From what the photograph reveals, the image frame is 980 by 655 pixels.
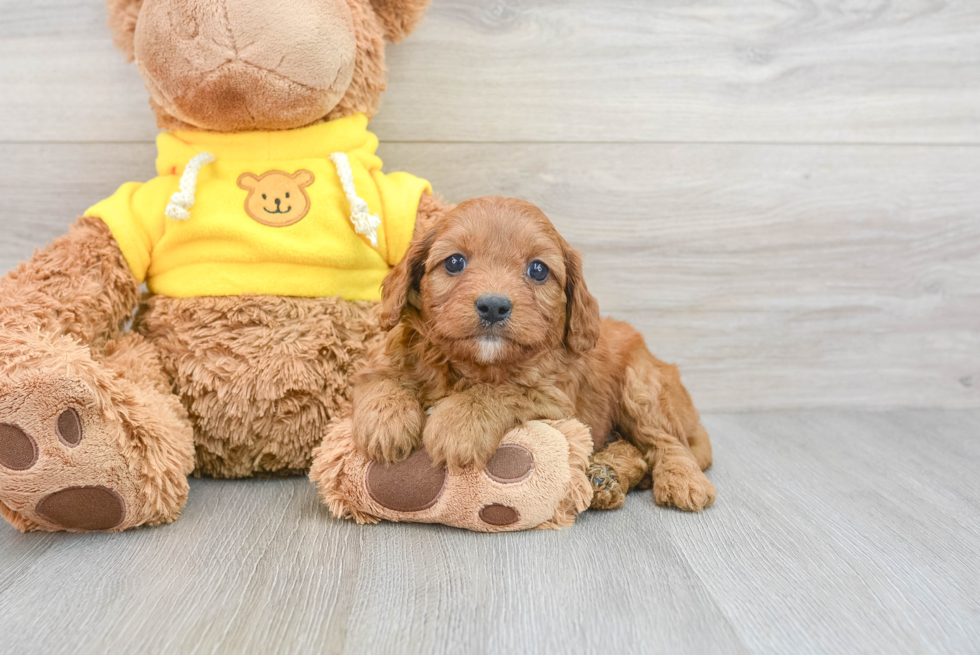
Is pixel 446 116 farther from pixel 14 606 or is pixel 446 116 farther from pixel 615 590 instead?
pixel 14 606

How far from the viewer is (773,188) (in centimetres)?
223

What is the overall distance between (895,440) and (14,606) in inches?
88.3

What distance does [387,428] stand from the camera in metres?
1.39

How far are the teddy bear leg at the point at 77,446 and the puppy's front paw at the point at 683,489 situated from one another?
1047 mm

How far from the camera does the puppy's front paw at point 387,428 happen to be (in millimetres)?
1388

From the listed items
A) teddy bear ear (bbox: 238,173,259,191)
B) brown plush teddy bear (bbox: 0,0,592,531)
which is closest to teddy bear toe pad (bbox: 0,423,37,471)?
brown plush teddy bear (bbox: 0,0,592,531)

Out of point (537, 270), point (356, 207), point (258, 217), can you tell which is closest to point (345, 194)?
point (356, 207)

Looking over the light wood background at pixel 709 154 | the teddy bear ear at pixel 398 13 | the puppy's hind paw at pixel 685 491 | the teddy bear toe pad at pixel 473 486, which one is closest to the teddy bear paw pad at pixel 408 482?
the teddy bear toe pad at pixel 473 486

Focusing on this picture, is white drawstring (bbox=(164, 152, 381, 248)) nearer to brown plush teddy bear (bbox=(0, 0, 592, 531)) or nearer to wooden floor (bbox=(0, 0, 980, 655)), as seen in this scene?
brown plush teddy bear (bbox=(0, 0, 592, 531))

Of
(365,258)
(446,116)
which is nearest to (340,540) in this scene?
(365,258)

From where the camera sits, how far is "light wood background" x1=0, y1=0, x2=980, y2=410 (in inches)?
79.7

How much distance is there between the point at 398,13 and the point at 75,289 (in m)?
1.02

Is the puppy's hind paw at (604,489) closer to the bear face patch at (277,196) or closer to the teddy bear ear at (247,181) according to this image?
the bear face patch at (277,196)

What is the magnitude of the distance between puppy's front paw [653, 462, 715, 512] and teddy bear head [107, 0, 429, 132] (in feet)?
3.86
